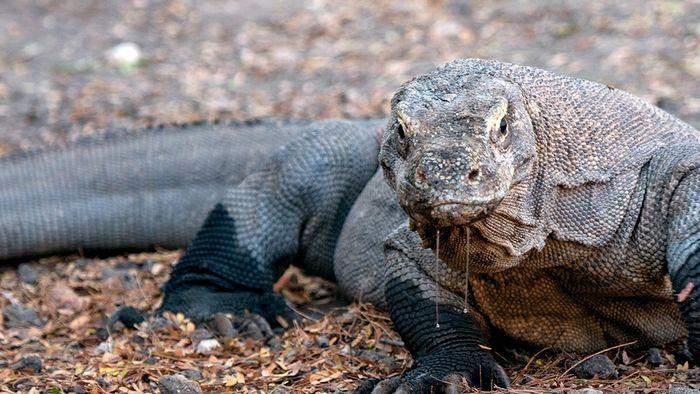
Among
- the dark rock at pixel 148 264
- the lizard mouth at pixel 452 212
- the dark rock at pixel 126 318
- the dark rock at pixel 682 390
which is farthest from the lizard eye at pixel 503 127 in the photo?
the dark rock at pixel 148 264

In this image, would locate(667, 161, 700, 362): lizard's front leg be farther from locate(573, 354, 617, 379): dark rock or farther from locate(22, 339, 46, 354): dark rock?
locate(22, 339, 46, 354): dark rock

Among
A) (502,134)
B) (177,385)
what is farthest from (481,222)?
(177,385)

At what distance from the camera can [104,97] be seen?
10133 millimetres

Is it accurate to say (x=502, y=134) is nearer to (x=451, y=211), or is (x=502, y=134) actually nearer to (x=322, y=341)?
(x=451, y=211)

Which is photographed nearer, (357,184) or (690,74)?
(357,184)

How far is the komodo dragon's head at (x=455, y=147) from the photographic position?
300 cm

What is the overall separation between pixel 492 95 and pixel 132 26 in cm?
1034

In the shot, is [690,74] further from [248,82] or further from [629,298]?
[629,298]

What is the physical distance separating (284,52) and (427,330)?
783cm

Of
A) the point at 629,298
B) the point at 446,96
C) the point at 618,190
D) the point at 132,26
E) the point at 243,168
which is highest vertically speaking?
the point at 446,96

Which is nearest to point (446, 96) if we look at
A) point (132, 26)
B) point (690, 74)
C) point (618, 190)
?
point (618, 190)

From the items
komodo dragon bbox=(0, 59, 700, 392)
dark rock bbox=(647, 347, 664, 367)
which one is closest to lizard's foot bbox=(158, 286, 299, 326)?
komodo dragon bbox=(0, 59, 700, 392)

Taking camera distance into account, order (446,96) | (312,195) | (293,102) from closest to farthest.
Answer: (446,96) < (312,195) < (293,102)

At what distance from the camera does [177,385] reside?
13.7ft
